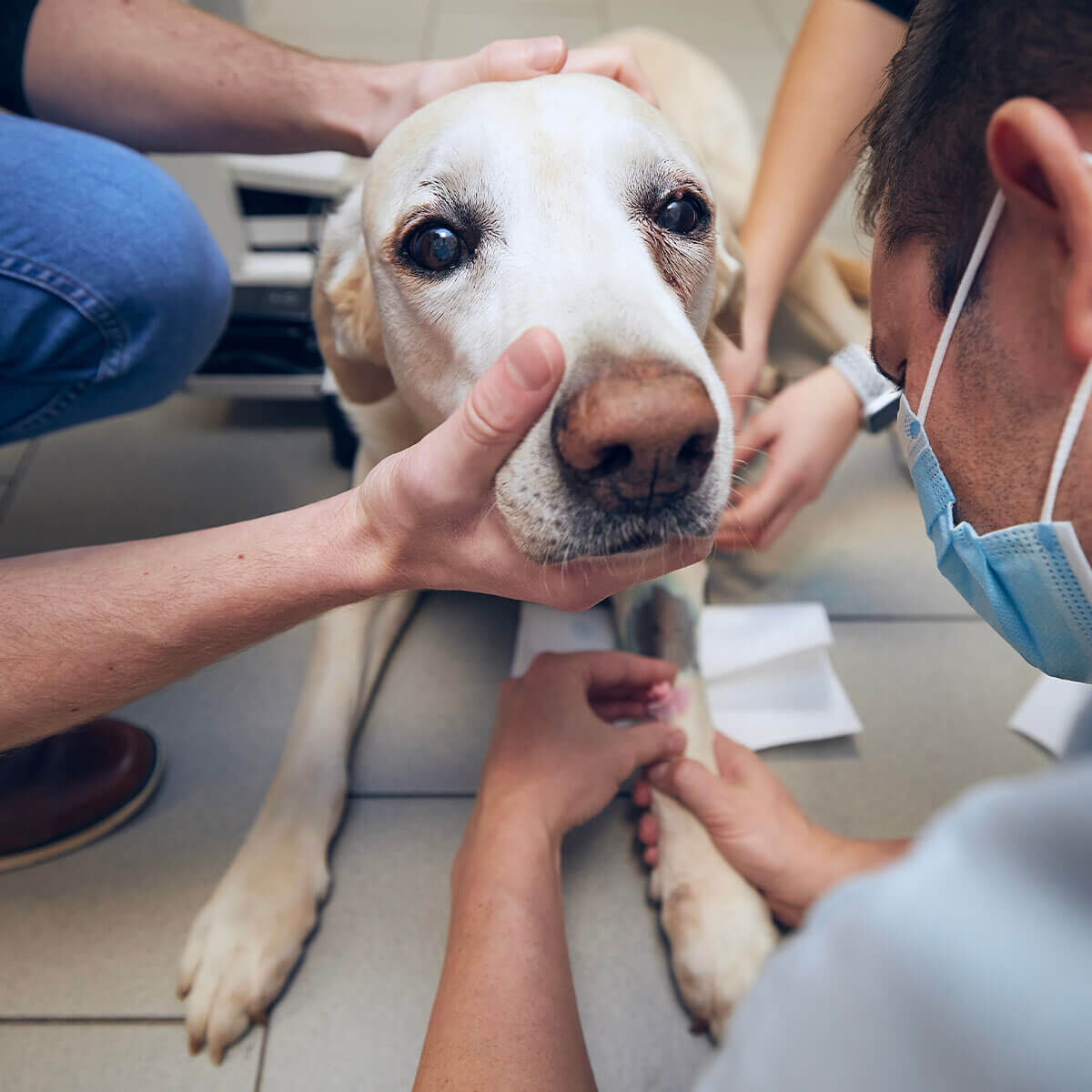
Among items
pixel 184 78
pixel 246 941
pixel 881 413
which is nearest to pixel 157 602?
pixel 246 941

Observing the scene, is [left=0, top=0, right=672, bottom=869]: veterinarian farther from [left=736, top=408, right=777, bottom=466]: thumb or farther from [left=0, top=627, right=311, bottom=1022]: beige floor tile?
[left=736, top=408, right=777, bottom=466]: thumb

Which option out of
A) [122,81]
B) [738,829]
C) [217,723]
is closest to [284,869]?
[217,723]

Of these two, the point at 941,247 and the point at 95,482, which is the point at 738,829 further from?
the point at 95,482

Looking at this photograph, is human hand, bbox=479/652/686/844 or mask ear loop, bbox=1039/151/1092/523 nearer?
mask ear loop, bbox=1039/151/1092/523

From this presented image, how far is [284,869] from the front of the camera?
1.11 m

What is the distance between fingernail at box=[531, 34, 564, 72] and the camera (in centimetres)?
111

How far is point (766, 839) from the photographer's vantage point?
1.09 m

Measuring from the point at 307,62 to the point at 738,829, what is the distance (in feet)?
4.54

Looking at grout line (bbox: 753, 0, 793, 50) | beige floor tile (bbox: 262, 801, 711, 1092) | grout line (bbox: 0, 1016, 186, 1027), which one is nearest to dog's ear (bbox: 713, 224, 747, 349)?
beige floor tile (bbox: 262, 801, 711, 1092)

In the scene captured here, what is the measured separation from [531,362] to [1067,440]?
1.36 feet

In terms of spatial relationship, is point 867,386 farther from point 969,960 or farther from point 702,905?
point 969,960

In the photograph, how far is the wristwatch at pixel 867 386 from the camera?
55.7 inches

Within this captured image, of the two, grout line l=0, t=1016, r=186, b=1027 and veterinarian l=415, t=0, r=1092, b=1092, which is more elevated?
veterinarian l=415, t=0, r=1092, b=1092

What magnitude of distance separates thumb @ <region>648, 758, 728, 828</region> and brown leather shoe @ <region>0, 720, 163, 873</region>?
2.69 feet
